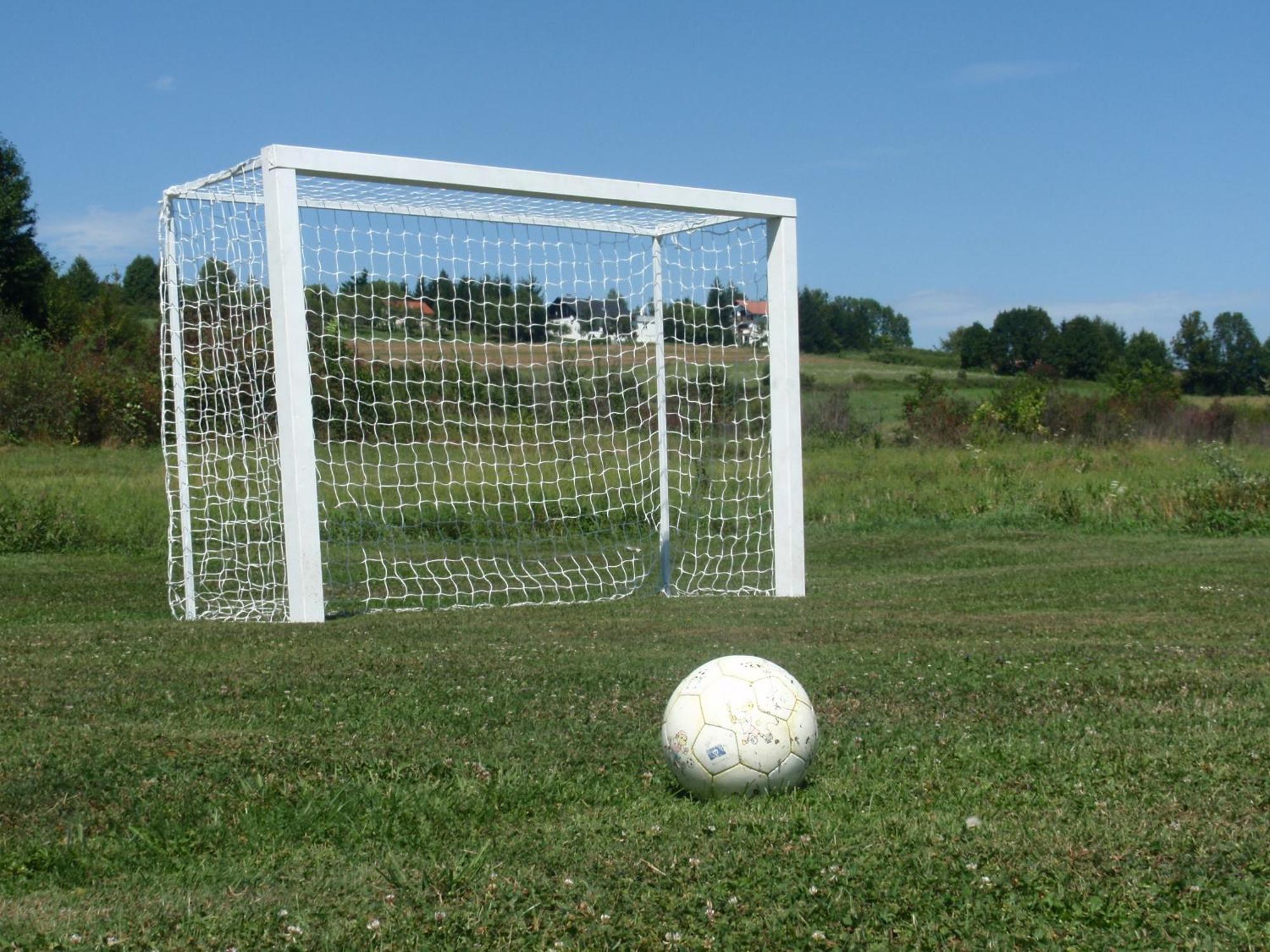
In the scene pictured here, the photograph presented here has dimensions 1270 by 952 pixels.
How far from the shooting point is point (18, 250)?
52.4m

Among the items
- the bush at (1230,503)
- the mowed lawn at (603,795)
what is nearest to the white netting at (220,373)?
the mowed lawn at (603,795)

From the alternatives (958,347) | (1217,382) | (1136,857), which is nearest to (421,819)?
(1136,857)

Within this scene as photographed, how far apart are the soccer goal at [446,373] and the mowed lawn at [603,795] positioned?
2.71 m

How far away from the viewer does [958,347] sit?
71250 millimetres

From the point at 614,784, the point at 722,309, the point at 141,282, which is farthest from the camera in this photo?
the point at 141,282

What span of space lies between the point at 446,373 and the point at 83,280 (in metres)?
53.9

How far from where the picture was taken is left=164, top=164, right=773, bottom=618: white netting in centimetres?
1193

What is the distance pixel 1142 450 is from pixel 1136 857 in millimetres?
25381

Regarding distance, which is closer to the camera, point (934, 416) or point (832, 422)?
point (832, 422)

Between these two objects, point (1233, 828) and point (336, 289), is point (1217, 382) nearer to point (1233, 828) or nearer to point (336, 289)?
point (336, 289)

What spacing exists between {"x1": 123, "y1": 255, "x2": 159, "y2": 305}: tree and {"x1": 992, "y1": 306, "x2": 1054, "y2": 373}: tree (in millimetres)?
39296

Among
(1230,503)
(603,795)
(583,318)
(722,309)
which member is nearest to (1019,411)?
(1230,503)

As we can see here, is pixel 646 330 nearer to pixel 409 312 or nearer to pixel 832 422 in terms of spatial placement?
pixel 409 312

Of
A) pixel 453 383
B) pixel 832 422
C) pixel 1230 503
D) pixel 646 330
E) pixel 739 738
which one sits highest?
pixel 646 330
